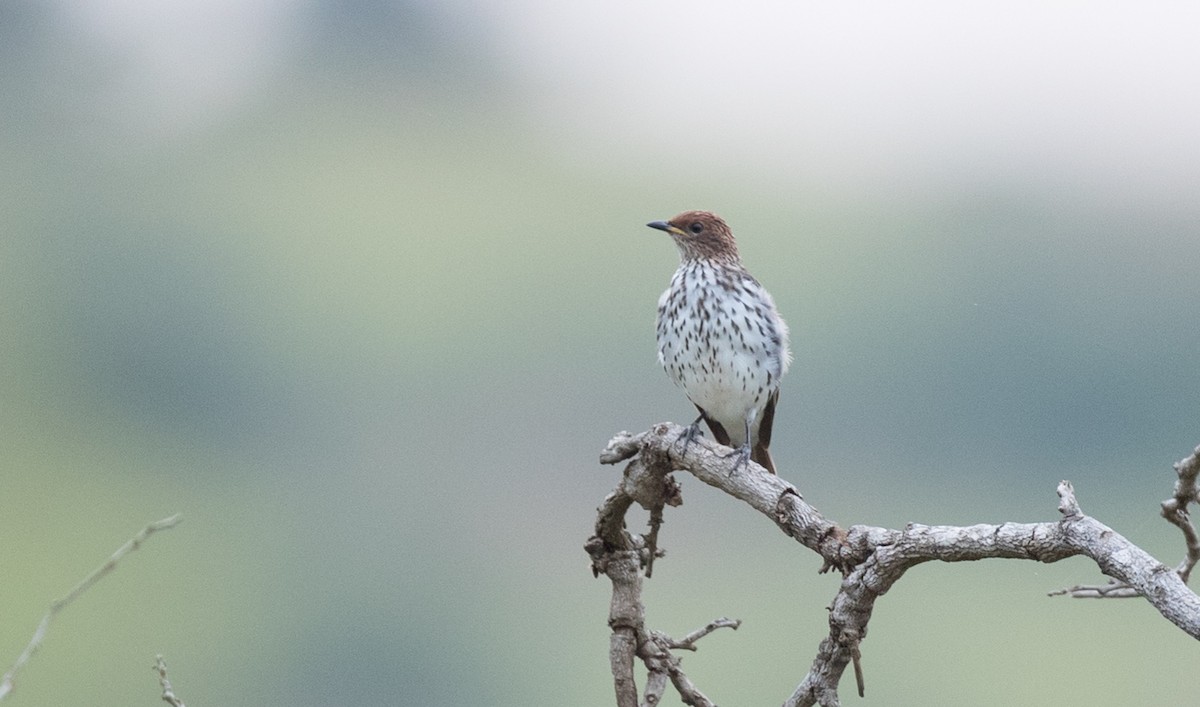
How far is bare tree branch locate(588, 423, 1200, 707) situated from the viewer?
159 cm

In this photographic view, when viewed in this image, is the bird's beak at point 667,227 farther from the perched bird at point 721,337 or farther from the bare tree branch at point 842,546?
the bare tree branch at point 842,546

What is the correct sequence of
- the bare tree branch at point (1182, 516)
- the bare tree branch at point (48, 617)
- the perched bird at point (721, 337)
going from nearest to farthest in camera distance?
the bare tree branch at point (48, 617), the bare tree branch at point (1182, 516), the perched bird at point (721, 337)

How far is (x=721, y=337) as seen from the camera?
350 centimetres

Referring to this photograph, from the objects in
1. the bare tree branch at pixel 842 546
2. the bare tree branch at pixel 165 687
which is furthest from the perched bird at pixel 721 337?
the bare tree branch at pixel 165 687

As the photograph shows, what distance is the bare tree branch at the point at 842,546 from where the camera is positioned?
159cm

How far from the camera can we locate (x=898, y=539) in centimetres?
184

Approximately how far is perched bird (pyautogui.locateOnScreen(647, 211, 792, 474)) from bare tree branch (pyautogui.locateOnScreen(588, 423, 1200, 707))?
103cm

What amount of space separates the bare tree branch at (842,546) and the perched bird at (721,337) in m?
1.03

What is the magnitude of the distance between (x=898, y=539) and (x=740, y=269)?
1894 millimetres

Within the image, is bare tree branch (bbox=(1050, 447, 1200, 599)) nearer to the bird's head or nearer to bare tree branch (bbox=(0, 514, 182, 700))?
bare tree branch (bbox=(0, 514, 182, 700))

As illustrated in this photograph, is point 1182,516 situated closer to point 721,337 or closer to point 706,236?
point 721,337

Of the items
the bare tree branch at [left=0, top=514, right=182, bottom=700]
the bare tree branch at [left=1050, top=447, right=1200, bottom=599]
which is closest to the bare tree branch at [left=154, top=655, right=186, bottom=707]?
the bare tree branch at [left=0, top=514, right=182, bottom=700]

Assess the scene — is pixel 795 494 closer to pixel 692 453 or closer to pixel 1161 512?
pixel 692 453

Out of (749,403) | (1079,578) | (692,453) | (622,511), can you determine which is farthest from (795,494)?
(749,403)
